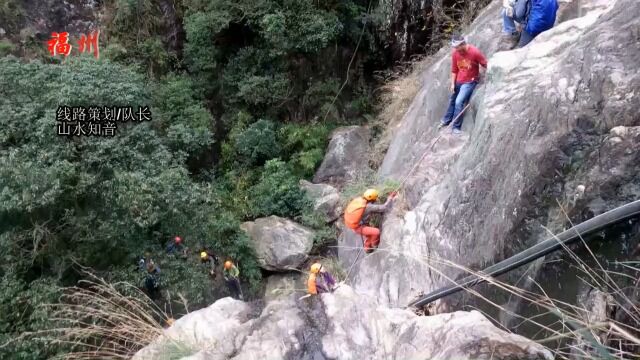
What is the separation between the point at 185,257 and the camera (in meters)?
8.11

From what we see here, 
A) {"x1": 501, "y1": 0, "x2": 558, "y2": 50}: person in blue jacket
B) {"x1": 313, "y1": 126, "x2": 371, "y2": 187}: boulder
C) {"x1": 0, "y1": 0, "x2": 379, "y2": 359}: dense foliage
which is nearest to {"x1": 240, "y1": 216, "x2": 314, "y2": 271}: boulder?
{"x1": 0, "y1": 0, "x2": 379, "y2": 359}: dense foliage

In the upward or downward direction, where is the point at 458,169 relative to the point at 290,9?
downward

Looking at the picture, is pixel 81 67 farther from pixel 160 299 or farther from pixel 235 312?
pixel 235 312

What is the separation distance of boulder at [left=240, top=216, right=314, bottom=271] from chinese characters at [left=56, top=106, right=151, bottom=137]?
10.2 feet

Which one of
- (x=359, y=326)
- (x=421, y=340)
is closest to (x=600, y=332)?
(x=421, y=340)

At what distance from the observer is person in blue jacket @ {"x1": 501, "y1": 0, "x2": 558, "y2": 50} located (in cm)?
506

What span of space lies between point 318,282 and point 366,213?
1.09m

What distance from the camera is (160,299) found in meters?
7.95

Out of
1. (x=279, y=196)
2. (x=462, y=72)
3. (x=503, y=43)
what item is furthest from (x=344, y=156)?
(x=462, y=72)

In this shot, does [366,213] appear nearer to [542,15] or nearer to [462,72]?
[462,72]

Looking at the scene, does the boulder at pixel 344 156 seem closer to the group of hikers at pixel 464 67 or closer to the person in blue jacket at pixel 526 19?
the group of hikers at pixel 464 67

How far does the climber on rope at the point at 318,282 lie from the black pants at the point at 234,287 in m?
3.64

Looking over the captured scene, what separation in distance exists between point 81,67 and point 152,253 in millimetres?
3514

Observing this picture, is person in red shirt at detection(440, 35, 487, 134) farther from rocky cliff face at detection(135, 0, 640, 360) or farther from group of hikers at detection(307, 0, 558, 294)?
rocky cliff face at detection(135, 0, 640, 360)
